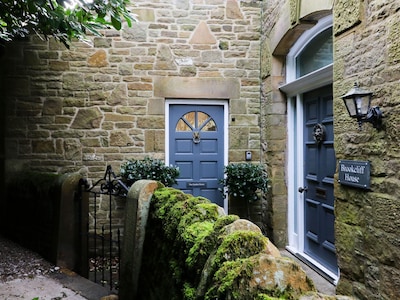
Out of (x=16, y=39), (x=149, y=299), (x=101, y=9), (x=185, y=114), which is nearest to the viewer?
(x=149, y=299)

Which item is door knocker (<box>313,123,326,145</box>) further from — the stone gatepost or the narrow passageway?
the narrow passageway

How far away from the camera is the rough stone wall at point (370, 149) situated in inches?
106

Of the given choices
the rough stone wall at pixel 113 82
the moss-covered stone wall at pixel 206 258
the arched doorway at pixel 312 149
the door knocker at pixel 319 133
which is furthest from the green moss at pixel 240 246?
the rough stone wall at pixel 113 82

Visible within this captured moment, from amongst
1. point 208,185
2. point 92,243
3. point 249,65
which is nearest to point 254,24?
point 249,65

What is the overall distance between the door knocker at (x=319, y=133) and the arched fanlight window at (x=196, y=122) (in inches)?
69.0

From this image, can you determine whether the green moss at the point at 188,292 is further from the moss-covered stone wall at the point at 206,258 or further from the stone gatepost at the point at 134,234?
the stone gatepost at the point at 134,234

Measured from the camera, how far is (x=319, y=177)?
15.0 ft

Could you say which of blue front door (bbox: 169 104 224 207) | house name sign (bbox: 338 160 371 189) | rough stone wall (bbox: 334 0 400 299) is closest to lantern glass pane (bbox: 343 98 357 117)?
rough stone wall (bbox: 334 0 400 299)

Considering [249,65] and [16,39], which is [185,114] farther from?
[16,39]

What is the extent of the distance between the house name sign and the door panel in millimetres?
906

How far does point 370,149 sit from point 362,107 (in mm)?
338

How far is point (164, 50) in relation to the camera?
5641mm

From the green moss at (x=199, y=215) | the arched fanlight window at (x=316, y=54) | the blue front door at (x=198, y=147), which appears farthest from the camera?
the blue front door at (x=198, y=147)

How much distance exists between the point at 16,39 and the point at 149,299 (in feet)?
14.7
